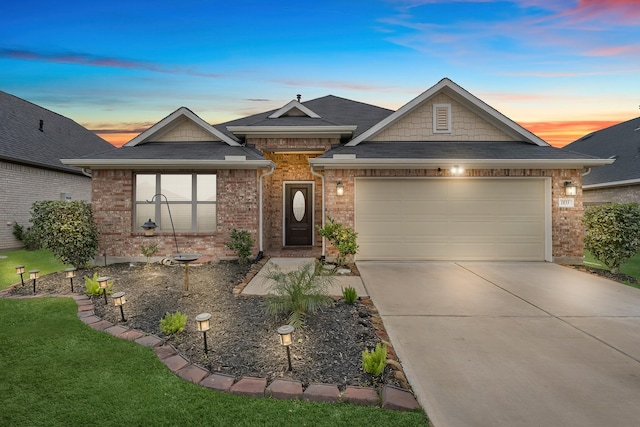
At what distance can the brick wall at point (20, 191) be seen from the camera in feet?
36.8

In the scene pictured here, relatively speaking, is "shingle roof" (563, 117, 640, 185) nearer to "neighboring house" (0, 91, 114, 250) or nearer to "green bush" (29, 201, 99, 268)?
"green bush" (29, 201, 99, 268)

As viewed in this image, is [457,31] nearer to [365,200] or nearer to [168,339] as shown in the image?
[365,200]

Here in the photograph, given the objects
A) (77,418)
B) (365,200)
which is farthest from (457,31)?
(77,418)

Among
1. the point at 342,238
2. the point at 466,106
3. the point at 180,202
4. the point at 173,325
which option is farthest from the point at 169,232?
the point at 466,106

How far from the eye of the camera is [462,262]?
329 inches

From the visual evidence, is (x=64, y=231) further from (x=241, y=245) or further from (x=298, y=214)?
(x=298, y=214)

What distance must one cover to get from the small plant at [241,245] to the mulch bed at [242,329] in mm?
1506

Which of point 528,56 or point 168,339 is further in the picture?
point 528,56

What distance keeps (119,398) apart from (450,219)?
27.3 ft

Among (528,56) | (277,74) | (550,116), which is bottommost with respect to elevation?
(550,116)

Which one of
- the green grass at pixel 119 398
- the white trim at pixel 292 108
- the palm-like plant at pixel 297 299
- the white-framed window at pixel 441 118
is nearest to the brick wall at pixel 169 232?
the white trim at pixel 292 108

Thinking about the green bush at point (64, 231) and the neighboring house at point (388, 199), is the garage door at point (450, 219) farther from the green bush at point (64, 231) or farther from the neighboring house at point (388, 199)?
the green bush at point (64, 231)

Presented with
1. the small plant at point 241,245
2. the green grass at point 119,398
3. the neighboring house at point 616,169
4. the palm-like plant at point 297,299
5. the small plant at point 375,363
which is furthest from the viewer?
the neighboring house at point 616,169

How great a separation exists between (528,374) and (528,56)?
1327cm
